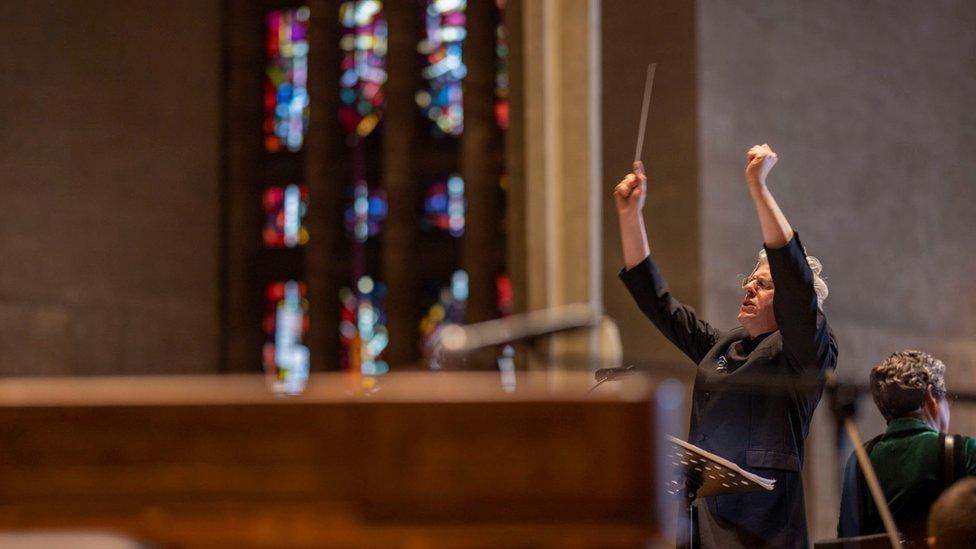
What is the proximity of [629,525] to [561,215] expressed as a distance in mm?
3698

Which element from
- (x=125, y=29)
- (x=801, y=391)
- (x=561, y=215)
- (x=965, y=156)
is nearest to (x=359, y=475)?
(x=801, y=391)

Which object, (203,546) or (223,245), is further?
(223,245)

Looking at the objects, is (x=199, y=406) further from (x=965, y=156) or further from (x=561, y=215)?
(x=965, y=156)

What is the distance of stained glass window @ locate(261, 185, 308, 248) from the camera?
11273 millimetres

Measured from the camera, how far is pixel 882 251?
7.95m

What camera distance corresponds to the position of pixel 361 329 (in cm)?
1068

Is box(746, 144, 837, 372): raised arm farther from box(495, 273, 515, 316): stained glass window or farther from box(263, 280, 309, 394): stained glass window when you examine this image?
box(263, 280, 309, 394): stained glass window

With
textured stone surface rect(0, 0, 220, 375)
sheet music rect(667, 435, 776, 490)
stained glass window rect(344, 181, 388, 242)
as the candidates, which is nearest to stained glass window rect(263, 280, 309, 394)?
textured stone surface rect(0, 0, 220, 375)

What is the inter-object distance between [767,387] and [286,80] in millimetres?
9385

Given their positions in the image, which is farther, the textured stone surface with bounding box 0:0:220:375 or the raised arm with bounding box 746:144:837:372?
the textured stone surface with bounding box 0:0:220:375

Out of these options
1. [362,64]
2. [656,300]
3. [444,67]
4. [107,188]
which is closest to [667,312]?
[656,300]

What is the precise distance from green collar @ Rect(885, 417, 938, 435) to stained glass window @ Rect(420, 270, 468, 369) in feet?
A: 23.5

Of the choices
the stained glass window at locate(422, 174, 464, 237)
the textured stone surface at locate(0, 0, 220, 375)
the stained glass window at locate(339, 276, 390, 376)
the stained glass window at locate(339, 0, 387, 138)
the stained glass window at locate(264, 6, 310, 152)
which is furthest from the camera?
the stained glass window at locate(264, 6, 310, 152)

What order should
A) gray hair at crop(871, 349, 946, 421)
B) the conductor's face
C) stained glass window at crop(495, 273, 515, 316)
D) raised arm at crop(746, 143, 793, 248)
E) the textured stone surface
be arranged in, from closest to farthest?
raised arm at crop(746, 143, 793, 248) < the conductor's face < gray hair at crop(871, 349, 946, 421) < the textured stone surface < stained glass window at crop(495, 273, 515, 316)
